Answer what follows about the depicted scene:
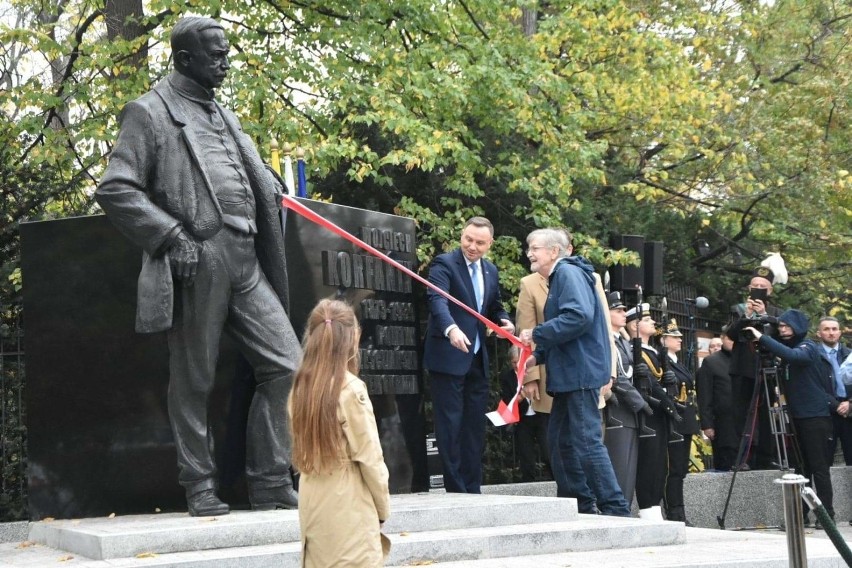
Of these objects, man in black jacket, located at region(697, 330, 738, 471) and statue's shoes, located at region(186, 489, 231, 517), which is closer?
statue's shoes, located at region(186, 489, 231, 517)

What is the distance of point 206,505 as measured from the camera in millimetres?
7766

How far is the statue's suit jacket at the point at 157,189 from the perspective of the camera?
24.8 ft

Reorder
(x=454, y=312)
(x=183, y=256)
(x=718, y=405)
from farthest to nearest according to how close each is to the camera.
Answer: (x=718, y=405) → (x=454, y=312) → (x=183, y=256)

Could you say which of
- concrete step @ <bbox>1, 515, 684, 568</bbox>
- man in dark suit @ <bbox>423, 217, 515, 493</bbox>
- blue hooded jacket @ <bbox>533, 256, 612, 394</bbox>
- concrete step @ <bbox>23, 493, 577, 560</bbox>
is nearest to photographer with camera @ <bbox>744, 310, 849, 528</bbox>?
man in dark suit @ <bbox>423, 217, 515, 493</bbox>

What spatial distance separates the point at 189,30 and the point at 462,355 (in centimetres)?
332

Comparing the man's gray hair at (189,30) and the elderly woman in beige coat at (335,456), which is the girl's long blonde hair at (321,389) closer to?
the elderly woman in beige coat at (335,456)

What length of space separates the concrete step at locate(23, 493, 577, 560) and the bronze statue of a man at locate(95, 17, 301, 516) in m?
0.48

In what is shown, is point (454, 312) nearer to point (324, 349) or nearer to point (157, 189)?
point (157, 189)

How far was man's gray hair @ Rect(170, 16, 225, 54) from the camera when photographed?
25.8 ft

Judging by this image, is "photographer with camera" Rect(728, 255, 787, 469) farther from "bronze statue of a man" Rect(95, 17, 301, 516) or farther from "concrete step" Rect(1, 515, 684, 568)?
"bronze statue of a man" Rect(95, 17, 301, 516)

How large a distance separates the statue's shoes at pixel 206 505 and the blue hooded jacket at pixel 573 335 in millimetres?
2649

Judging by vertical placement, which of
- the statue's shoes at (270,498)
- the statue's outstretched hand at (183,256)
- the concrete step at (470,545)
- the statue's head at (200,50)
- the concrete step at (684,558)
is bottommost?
the concrete step at (684,558)

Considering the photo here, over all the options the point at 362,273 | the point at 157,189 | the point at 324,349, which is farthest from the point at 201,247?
the point at 324,349

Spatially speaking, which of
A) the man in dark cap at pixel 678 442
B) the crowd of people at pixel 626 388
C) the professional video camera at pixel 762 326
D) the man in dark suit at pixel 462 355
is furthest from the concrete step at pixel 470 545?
the professional video camera at pixel 762 326
